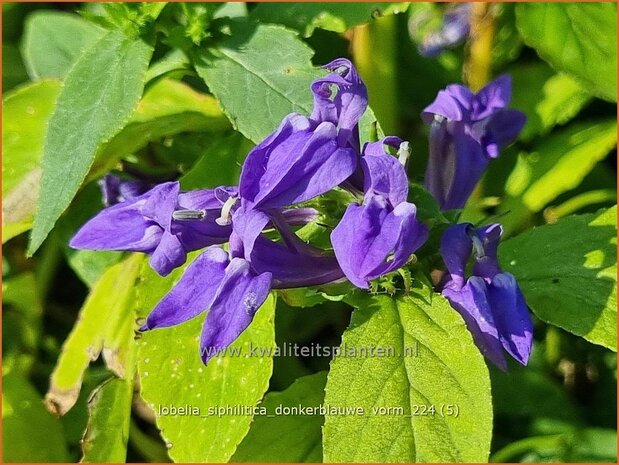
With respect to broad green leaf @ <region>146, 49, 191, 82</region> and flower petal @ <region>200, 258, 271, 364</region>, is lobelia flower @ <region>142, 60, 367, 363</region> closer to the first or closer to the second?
flower petal @ <region>200, 258, 271, 364</region>

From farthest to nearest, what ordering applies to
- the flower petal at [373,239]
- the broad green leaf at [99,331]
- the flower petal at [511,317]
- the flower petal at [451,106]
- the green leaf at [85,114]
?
the broad green leaf at [99,331]
the flower petal at [451,106]
the green leaf at [85,114]
the flower petal at [511,317]
the flower petal at [373,239]

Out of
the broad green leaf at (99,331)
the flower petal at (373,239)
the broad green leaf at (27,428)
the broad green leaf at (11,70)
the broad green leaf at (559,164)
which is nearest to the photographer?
the flower petal at (373,239)

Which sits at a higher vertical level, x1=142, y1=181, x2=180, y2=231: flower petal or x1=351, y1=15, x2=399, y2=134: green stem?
x1=142, y1=181, x2=180, y2=231: flower petal

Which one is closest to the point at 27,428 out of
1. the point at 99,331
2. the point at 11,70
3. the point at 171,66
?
the point at 99,331

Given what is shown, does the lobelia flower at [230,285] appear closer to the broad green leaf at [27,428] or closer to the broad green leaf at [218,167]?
the broad green leaf at [218,167]

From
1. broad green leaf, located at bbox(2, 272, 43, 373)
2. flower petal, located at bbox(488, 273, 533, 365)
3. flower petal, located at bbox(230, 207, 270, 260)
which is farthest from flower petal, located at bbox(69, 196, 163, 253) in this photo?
broad green leaf, located at bbox(2, 272, 43, 373)

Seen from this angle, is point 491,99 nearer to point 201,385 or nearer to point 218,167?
point 218,167

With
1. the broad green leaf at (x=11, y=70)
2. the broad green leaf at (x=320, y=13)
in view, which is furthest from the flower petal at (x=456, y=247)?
the broad green leaf at (x=11, y=70)
